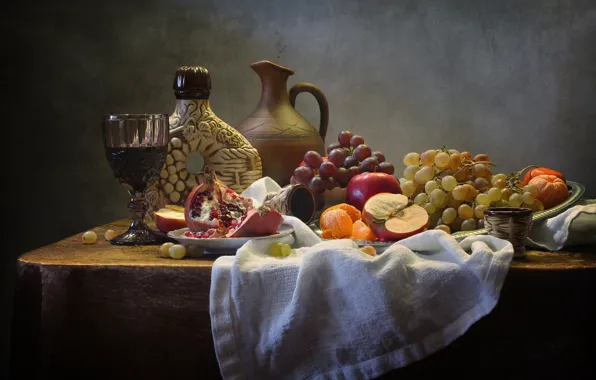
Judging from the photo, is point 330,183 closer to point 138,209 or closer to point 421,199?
point 421,199

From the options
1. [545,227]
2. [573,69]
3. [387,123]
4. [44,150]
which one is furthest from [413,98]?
[44,150]

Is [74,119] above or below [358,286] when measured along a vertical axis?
above

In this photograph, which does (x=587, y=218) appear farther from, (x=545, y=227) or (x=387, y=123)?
(x=387, y=123)

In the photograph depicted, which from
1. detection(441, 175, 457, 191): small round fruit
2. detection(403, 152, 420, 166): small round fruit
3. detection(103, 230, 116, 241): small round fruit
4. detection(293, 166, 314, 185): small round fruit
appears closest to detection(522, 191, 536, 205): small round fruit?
detection(441, 175, 457, 191): small round fruit

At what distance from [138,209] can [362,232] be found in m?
0.44

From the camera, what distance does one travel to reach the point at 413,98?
7.22 feet

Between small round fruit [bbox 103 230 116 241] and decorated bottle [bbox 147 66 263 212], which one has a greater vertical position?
decorated bottle [bbox 147 66 263 212]

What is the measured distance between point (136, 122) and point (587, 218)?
2.77 ft

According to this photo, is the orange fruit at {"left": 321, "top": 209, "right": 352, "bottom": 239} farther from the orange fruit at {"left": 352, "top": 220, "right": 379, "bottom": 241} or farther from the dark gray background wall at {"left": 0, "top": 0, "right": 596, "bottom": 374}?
the dark gray background wall at {"left": 0, "top": 0, "right": 596, "bottom": 374}

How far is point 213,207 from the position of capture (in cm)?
130

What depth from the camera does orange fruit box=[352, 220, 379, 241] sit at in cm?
128

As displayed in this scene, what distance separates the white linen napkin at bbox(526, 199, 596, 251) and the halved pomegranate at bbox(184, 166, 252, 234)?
1.73ft

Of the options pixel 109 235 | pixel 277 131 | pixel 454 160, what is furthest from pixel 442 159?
pixel 109 235

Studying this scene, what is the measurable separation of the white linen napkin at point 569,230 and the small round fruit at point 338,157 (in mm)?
462
